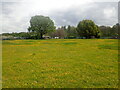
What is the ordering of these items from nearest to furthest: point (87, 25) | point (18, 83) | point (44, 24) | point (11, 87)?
point (11, 87) < point (18, 83) < point (44, 24) < point (87, 25)

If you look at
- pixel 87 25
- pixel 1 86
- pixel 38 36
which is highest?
pixel 87 25

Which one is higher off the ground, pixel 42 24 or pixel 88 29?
pixel 42 24

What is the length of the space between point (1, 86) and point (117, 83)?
4.60 m

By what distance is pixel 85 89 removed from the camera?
3766mm

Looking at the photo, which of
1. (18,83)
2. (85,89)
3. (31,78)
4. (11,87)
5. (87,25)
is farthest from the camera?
(87,25)

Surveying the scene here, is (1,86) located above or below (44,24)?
below

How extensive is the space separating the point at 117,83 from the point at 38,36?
6426cm

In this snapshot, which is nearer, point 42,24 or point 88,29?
point 42,24

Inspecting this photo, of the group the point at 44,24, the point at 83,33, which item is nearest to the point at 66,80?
the point at 44,24

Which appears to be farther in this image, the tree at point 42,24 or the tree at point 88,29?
the tree at point 88,29

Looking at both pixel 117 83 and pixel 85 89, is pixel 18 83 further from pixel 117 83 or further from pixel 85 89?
pixel 117 83

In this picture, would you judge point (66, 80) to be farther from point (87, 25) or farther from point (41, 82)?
point (87, 25)

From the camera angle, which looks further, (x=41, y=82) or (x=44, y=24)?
(x=44, y=24)

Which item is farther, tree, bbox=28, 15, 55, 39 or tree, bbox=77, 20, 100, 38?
tree, bbox=77, 20, 100, 38
